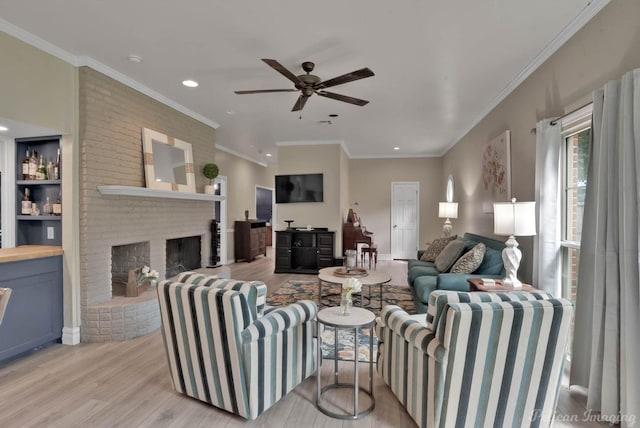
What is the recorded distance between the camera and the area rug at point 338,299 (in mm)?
3201

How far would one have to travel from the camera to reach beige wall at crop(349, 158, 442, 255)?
8.43 meters

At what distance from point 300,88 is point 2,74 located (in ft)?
7.98

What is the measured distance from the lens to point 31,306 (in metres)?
2.97

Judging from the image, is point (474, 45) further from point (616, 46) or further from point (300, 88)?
point (300, 88)

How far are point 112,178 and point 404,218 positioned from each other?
6.72m

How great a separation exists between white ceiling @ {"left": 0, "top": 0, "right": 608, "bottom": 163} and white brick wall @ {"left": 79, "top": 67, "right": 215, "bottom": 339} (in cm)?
23

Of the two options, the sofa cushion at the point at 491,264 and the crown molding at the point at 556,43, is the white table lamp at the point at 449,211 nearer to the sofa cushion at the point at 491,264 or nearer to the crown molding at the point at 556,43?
the crown molding at the point at 556,43

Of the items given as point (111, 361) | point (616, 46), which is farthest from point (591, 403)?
point (111, 361)

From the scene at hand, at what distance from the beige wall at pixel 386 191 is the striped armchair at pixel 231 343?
6548 millimetres

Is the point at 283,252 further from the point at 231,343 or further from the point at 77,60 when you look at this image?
the point at 231,343

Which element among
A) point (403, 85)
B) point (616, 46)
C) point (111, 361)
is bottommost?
point (111, 361)

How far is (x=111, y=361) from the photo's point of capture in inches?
113

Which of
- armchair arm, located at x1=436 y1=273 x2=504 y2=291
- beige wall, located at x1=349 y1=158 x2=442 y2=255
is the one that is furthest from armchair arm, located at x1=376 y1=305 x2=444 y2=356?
beige wall, located at x1=349 y1=158 x2=442 y2=255

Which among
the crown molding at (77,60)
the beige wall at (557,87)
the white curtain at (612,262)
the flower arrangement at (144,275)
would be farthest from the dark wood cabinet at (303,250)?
the white curtain at (612,262)
